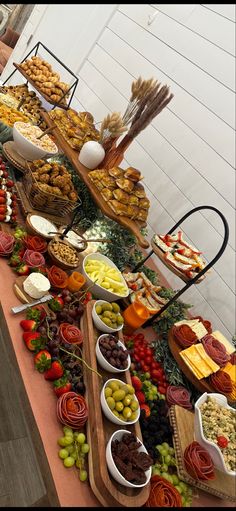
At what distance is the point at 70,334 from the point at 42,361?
0.80ft

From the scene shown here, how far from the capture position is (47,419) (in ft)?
5.05

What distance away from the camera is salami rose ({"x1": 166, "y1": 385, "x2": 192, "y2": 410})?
2.07m

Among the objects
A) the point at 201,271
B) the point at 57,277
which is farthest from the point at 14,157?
the point at 201,271

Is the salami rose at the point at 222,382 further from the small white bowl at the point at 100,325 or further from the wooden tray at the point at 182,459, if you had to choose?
the small white bowl at the point at 100,325

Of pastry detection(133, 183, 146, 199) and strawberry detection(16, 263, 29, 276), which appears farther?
pastry detection(133, 183, 146, 199)

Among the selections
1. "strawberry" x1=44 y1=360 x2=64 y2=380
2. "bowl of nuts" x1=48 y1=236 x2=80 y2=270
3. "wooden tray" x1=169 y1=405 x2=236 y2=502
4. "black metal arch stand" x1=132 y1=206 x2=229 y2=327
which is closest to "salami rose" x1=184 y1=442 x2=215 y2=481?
"wooden tray" x1=169 y1=405 x2=236 y2=502

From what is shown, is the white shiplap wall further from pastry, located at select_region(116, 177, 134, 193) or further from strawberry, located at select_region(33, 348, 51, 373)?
strawberry, located at select_region(33, 348, 51, 373)

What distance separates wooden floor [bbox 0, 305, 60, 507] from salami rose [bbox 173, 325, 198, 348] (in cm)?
110

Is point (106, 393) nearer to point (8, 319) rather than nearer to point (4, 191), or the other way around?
point (8, 319)

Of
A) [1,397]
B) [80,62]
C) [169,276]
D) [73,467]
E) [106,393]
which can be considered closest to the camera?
[73,467]

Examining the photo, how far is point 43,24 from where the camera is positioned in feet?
20.2

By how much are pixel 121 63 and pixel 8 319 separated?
13.4 feet

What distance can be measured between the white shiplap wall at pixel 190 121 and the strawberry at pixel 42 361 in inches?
75.3

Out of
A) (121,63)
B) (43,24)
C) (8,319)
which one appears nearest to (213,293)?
(8,319)
